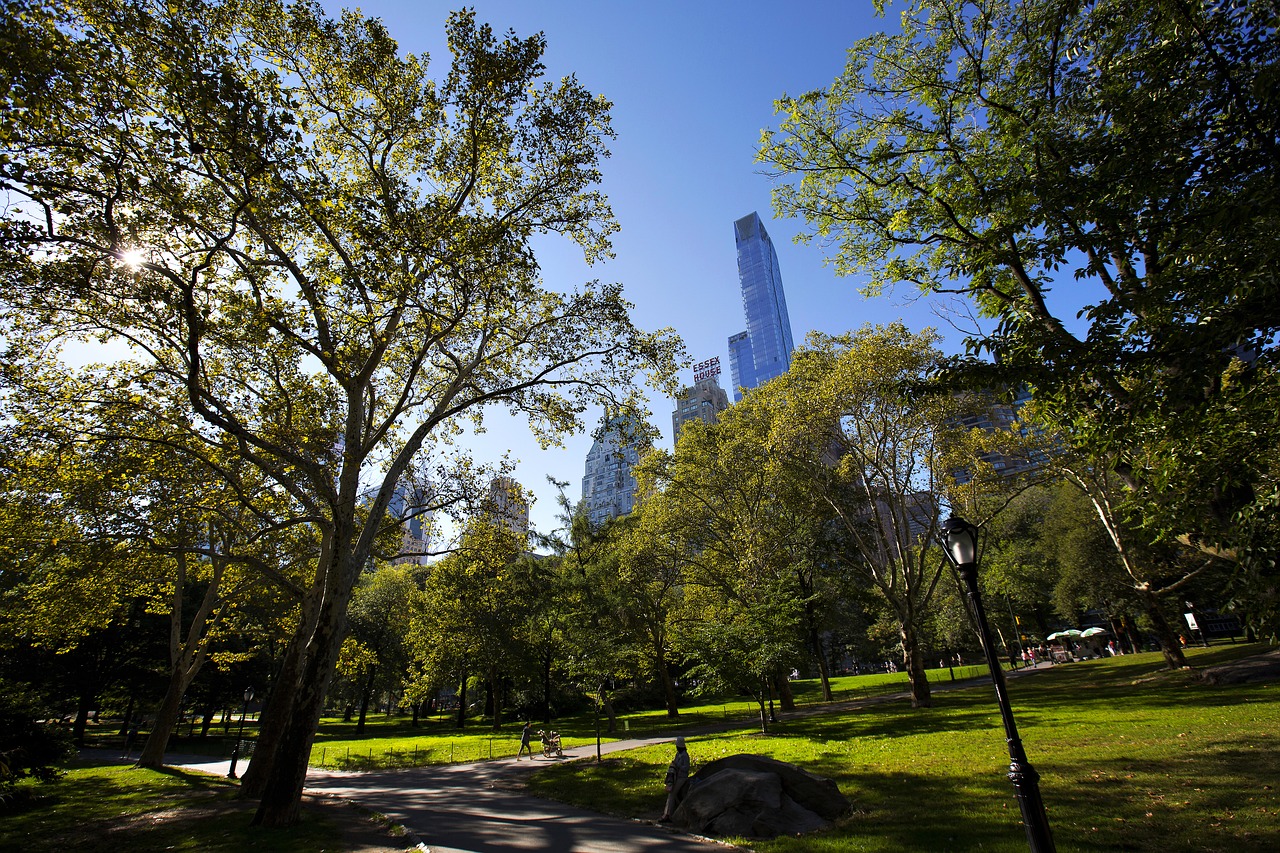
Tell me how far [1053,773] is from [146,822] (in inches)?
677

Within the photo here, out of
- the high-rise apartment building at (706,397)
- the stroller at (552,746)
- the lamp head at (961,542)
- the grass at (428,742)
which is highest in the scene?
the high-rise apartment building at (706,397)

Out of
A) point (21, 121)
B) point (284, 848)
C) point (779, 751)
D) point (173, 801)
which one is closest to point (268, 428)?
point (21, 121)

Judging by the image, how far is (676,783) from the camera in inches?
384

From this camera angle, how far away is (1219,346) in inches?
200

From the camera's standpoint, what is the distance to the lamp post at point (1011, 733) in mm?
5164

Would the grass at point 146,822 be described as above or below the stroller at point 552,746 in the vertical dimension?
above

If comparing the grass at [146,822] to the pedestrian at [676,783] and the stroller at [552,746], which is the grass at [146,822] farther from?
the stroller at [552,746]

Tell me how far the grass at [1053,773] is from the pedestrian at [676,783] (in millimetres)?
881

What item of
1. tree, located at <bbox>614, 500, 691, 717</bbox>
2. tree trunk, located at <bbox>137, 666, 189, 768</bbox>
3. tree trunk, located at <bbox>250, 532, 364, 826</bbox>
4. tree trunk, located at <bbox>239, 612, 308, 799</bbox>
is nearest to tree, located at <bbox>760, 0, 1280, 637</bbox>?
tree trunk, located at <bbox>250, 532, 364, 826</bbox>

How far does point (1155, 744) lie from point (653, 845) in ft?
33.4

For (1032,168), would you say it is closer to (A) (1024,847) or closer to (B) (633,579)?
(A) (1024,847)

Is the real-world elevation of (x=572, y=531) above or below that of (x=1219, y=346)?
above

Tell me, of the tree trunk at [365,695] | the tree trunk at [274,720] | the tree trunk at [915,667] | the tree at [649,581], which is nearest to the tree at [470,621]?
the tree at [649,581]

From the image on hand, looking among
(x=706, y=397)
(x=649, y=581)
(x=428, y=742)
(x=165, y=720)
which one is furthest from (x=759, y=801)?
(x=706, y=397)
